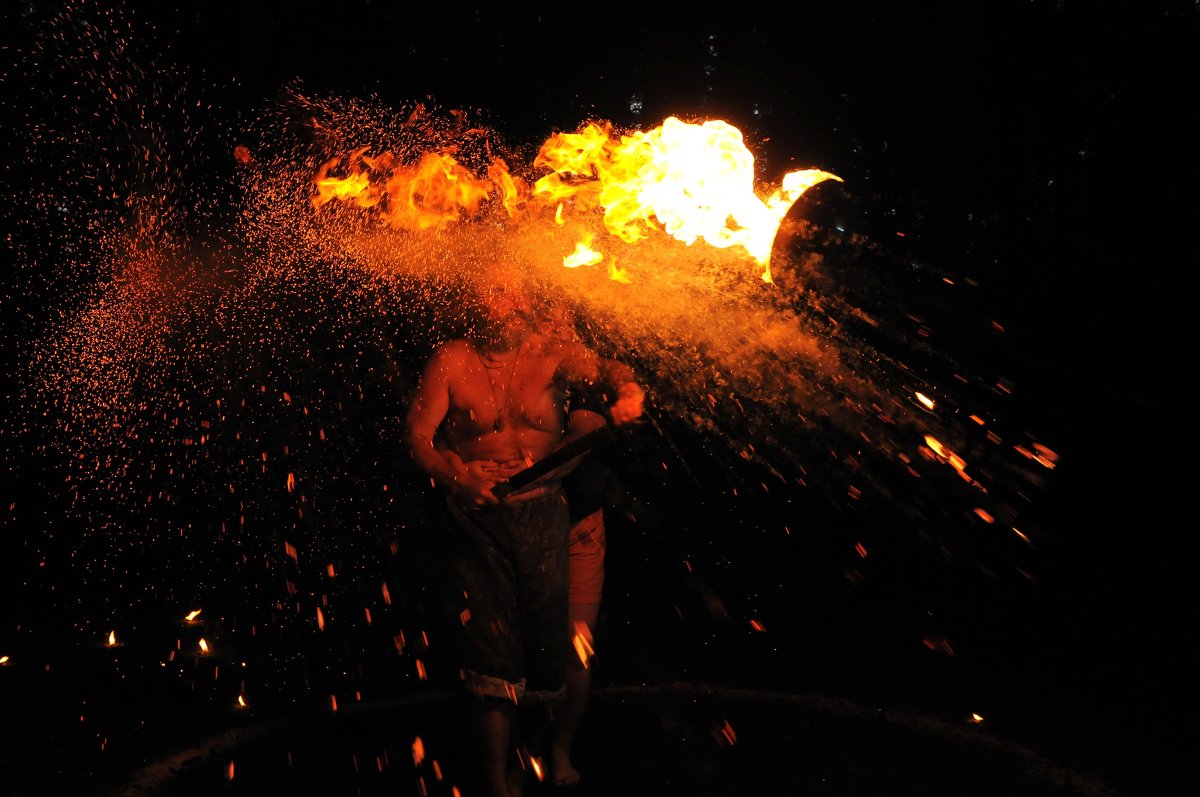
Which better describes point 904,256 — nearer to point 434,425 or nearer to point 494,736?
point 434,425

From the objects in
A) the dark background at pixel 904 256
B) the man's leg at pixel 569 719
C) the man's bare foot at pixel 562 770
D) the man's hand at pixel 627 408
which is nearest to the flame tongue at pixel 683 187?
the dark background at pixel 904 256

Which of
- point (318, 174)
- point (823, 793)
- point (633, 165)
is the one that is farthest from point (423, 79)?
point (823, 793)

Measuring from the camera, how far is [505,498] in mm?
3893

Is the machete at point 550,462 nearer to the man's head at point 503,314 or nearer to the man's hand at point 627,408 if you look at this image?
the man's hand at point 627,408

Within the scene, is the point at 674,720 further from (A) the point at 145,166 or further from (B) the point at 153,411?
(A) the point at 145,166

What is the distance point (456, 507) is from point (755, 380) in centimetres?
324

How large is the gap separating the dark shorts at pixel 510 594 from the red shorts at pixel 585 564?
1.02 ft

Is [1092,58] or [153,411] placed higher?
[1092,58]

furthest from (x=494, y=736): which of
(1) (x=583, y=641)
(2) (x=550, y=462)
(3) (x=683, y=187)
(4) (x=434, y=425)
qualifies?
(3) (x=683, y=187)

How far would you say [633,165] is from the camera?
199 inches

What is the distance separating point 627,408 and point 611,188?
149 cm

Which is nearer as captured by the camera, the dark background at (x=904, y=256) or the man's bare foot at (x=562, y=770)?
the man's bare foot at (x=562, y=770)

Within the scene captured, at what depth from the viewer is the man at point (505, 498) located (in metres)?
3.73

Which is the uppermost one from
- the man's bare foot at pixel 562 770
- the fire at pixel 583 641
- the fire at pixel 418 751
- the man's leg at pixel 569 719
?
the fire at pixel 583 641
